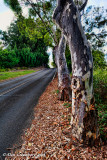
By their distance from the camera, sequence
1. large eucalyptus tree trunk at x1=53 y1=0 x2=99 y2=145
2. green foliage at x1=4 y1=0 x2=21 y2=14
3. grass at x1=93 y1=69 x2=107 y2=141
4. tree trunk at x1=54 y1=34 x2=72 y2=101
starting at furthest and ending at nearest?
green foliage at x1=4 y1=0 x2=21 y2=14
tree trunk at x1=54 y1=34 x2=72 y2=101
grass at x1=93 y1=69 x2=107 y2=141
large eucalyptus tree trunk at x1=53 y1=0 x2=99 y2=145

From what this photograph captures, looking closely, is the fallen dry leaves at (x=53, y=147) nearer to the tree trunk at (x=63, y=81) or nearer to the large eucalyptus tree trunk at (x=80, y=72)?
the large eucalyptus tree trunk at (x=80, y=72)

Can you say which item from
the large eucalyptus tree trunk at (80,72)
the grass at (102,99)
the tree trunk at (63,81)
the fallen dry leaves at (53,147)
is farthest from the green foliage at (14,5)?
the fallen dry leaves at (53,147)

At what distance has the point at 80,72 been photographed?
237 cm

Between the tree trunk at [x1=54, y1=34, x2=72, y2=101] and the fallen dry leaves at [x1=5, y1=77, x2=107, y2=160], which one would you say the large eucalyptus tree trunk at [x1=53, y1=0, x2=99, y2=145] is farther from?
the tree trunk at [x1=54, y1=34, x2=72, y2=101]

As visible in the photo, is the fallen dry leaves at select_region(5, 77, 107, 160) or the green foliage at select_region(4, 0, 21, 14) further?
the green foliage at select_region(4, 0, 21, 14)

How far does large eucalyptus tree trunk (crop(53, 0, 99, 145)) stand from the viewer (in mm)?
2266

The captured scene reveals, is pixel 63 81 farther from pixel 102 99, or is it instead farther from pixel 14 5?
pixel 14 5

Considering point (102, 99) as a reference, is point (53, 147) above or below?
below

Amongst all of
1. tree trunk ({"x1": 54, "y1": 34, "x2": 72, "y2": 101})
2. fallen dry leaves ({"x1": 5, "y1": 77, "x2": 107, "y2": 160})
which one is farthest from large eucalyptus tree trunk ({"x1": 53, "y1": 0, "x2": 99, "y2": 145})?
tree trunk ({"x1": 54, "y1": 34, "x2": 72, "y2": 101})

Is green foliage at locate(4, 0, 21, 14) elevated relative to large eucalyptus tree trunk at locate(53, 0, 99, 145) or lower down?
elevated

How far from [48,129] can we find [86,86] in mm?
2290

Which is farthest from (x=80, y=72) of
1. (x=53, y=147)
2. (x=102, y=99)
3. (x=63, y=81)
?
(x=102, y=99)

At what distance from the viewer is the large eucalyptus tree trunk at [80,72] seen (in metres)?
2.27

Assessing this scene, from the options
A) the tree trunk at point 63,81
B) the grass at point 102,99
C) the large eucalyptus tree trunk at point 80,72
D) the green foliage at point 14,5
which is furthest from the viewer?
the green foliage at point 14,5
